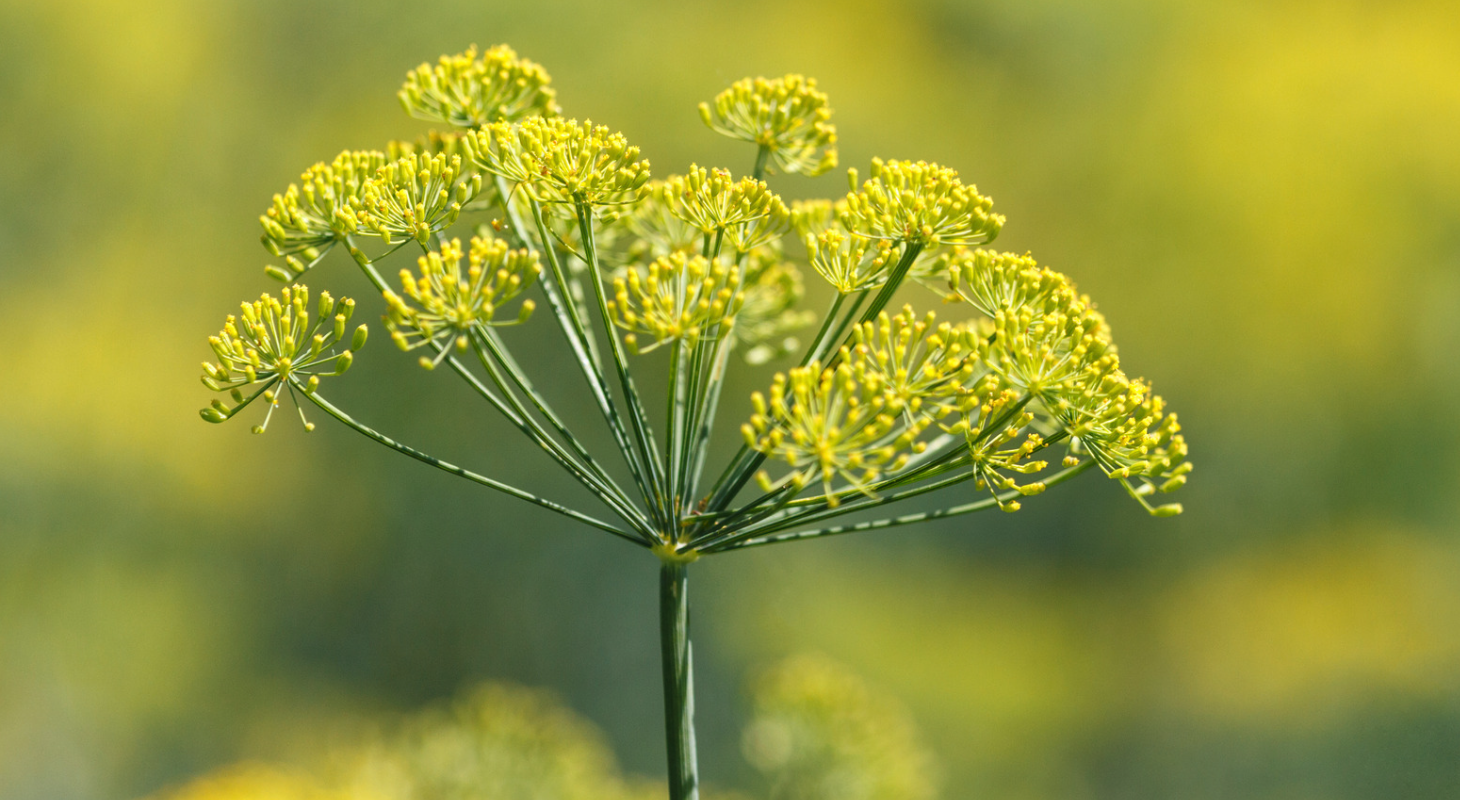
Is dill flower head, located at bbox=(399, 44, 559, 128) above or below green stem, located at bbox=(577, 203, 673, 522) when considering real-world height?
above

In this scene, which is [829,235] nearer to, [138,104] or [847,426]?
[847,426]

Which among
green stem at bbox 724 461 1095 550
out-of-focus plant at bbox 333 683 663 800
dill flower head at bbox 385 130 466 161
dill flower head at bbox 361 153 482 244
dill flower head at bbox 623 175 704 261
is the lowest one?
out-of-focus plant at bbox 333 683 663 800

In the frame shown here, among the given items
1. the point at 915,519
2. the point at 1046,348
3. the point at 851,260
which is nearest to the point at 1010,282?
the point at 1046,348

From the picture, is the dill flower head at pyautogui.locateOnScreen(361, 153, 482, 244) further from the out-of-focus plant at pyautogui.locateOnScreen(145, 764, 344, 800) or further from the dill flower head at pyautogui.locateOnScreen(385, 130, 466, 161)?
the out-of-focus plant at pyautogui.locateOnScreen(145, 764, 344, 800)

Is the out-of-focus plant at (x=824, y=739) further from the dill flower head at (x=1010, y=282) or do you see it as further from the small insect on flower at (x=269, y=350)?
the small insect on flower at (x=269, y=350)

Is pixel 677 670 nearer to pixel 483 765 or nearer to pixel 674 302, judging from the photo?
pixel 674 302

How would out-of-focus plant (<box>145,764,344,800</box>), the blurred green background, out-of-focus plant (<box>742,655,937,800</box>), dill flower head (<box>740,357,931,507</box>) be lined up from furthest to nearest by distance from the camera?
1. the blurred green background
2. out-of-focus plant (<box>742,655,937,800</box>)
3. out-of-focus plant (<box>145,764,344,800</box>)
4. dill flower head (<box>740,357,931,507</box>)

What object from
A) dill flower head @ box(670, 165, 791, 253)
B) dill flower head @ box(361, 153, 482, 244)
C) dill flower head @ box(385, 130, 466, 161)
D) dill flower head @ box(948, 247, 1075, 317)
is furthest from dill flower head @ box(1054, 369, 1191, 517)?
dill flower head @ box(385, 130, 466, 161)
